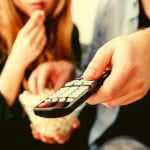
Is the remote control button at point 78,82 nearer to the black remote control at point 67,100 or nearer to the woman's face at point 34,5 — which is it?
the black remote control at point 67,100

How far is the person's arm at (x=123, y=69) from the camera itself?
0.51m

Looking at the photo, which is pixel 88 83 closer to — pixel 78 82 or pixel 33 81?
pixel 78 82

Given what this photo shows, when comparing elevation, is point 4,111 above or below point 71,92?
below

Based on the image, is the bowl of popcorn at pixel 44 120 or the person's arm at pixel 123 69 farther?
the bowl of popcorn at pixel 44 120

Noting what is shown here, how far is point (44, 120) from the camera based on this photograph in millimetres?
692

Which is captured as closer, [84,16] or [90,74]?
[90,74]

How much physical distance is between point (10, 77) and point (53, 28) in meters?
0.11

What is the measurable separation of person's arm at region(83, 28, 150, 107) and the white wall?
124 mm

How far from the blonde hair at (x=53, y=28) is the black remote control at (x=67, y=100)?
0.22m

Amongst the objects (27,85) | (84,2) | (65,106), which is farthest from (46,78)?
(65,106)

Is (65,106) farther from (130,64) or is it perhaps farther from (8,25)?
(8,25)

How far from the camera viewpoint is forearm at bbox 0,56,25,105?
A: 2.32 feet

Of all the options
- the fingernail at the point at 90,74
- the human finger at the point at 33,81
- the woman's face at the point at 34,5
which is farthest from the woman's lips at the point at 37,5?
the fingernail at the point at 90,74

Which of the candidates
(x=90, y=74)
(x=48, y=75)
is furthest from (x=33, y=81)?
(x=90, y=74)
